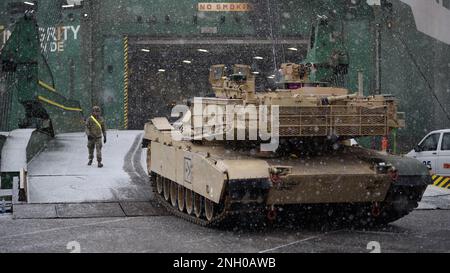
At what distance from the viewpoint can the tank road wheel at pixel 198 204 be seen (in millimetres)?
Result: 13407

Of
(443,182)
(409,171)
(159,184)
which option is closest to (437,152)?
(443,182)

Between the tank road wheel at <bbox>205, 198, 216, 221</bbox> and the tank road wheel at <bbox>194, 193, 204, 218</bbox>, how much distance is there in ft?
0.92

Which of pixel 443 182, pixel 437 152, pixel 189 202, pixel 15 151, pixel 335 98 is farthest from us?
pixel 437 152

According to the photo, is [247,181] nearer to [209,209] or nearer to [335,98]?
[209,209]

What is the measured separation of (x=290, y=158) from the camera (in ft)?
42.5

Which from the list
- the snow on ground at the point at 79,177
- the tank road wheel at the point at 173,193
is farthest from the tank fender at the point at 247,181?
the snow on ground at the point at 79,177

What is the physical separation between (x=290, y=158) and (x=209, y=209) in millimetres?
1515

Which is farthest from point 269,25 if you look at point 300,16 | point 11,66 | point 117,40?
point 11,66

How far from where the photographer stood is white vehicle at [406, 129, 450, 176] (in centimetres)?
1842

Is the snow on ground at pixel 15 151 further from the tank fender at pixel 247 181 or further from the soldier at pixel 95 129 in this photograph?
the tank fender at pixel 247 181

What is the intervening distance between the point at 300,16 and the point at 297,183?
17822 mm

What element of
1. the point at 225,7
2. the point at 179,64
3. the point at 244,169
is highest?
the point at 225,7

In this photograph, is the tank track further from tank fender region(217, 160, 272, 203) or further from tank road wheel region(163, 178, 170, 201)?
tank fender region(217, 160, 272, 203)

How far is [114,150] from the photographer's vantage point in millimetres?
21891
